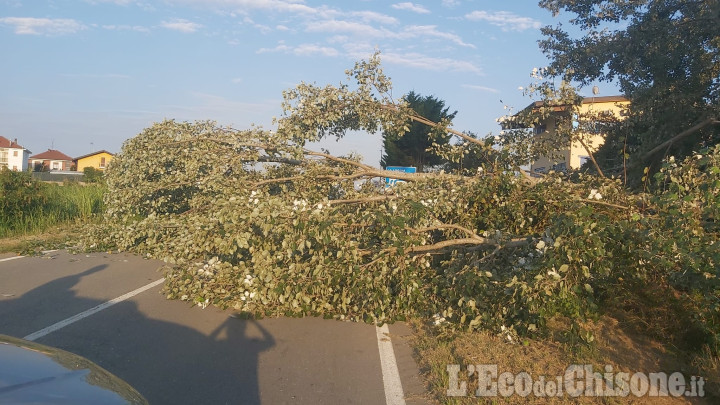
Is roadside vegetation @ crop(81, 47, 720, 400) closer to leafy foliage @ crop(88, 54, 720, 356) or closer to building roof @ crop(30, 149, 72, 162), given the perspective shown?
leafy foliage @ crop(88, 54, 720, 356)

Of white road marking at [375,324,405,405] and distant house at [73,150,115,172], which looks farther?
distant house at [73,150,115,172]

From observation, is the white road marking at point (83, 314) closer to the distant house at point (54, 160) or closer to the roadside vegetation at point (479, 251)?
the roadside vegetation at point (479, 251)

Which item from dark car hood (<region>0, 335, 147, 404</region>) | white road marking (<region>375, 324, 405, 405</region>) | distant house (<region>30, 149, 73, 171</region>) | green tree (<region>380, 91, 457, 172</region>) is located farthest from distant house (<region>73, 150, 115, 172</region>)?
dark car hood (<region>0, 335, 147, 404</region>)

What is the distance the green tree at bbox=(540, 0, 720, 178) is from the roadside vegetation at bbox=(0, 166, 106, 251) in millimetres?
13442

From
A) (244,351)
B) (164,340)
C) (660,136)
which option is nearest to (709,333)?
(244,351)

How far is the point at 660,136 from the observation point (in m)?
11.7

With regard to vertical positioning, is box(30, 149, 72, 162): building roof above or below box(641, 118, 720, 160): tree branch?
above

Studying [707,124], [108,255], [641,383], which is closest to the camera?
[641,383]

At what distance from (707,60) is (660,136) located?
1.54 metres

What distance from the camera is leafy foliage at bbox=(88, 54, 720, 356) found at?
20.8 feet

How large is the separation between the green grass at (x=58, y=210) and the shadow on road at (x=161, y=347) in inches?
375

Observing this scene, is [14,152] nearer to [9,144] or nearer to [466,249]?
[9,144]

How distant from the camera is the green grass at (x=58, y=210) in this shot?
17.3 meters

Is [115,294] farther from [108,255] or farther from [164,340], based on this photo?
[108,255]
